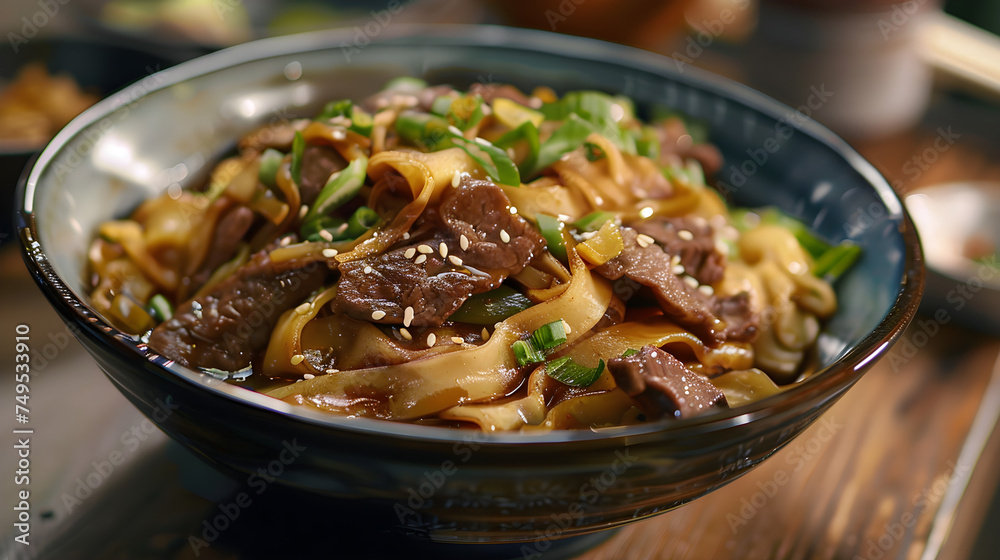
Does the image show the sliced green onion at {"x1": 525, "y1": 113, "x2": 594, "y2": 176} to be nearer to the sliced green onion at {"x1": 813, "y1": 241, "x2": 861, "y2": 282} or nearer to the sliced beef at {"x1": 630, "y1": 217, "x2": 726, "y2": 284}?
the sliced beef at {"x1": 630, "y1": 217, "x2": 726, "y2": 284}

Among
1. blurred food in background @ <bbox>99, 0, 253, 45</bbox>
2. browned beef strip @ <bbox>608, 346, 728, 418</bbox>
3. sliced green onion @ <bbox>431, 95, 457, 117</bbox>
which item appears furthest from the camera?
blurred food in background @ <bbox>99, 0, 253, 45</bbox>

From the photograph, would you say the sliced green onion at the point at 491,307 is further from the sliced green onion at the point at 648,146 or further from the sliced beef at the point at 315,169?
the sliced green onion at the point at 648,146

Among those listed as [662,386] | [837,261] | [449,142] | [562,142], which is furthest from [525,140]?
[837,261]

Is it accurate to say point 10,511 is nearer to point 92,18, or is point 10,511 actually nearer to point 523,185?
point 523,185

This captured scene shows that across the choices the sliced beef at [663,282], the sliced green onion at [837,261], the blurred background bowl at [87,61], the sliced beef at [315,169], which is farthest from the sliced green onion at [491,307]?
the blurred background bowl at [87,61]

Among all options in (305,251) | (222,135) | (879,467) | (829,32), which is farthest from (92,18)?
(879,467)

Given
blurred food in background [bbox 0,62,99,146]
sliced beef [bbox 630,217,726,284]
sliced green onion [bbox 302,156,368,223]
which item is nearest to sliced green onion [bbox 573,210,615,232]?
sliced beef [bbox 630,217,726,284]

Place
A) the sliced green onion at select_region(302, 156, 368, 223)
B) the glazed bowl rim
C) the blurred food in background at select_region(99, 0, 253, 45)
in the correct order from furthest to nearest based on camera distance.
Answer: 1. the blurred food in background at select_region(99, 0, 253, 45)
2. the sliced green onion at select_region(302, 156, 368, 223)
3. the glazed bowl rim
